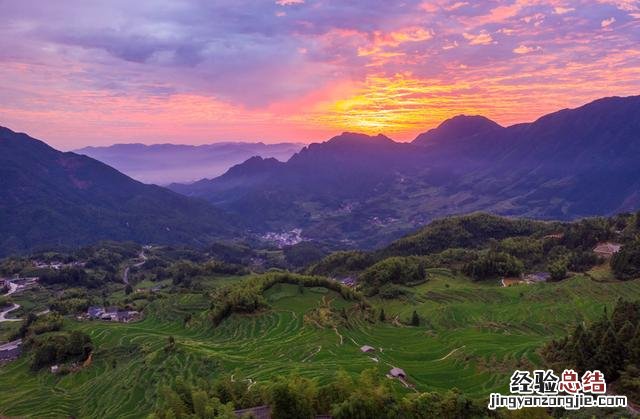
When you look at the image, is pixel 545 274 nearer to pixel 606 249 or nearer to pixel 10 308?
pixel 606 249

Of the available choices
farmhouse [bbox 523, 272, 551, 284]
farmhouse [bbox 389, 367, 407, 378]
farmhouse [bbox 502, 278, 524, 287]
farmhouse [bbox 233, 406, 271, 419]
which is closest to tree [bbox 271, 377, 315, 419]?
farmhouse [bbox 233, 406, 271, 419]

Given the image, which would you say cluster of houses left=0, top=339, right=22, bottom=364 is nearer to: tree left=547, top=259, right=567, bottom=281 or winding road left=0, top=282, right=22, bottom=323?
winding road left=0, top=282, right=22, bottom=323

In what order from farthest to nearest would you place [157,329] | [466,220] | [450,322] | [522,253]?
1. [466,220]
2. [522,253]
3. [157,329]
4. [450,322]

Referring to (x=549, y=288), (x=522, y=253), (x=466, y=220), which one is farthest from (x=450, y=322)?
(x=466, y=220)

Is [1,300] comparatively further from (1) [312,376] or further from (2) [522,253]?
(2) [522,253]

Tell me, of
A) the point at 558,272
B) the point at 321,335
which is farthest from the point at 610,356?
the point at 558,272

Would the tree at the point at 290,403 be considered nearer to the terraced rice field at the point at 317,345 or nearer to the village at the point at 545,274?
the terraced rice field at the point at 317,345

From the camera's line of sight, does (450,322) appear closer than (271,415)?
No

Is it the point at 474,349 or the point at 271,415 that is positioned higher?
the point at 271,415
